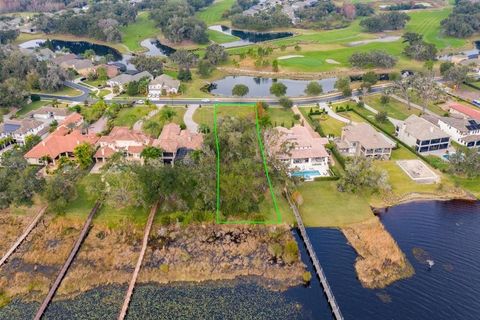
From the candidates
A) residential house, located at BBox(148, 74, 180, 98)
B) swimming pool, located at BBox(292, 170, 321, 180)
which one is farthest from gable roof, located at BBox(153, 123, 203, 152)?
residential house, located at BBox(148, 74, 180, 98)

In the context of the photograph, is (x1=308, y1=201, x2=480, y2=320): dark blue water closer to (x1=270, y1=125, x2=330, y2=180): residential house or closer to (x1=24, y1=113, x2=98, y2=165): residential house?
(x1=270, y1=125, x2=330, y2=180): residential house

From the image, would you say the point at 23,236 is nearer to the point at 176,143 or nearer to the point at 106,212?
the point at 106,212

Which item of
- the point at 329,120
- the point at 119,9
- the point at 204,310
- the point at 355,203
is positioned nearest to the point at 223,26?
the point at 119,9

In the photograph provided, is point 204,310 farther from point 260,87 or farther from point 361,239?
point 260,87

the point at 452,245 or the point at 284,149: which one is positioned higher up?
the point at 284,149

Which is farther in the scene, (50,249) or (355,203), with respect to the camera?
(355,203)

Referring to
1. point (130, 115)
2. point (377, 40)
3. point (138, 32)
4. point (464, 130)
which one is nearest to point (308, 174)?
point (464, 130)
